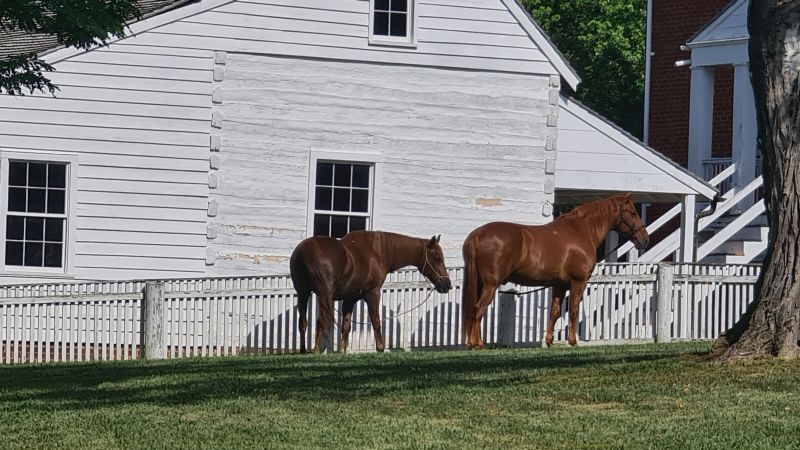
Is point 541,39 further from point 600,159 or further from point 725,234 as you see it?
point 725,234

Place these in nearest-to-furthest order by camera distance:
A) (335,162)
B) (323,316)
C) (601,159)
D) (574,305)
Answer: (323,316)
(574,305)
(335,162)
(601,159)

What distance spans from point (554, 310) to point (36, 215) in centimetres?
741

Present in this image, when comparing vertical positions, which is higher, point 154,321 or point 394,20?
point 394,20

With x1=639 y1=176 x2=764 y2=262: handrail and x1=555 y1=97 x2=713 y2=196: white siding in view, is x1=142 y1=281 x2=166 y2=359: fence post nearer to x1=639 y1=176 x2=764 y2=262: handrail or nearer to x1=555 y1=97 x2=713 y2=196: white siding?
x1=555 y1=97 x2=713 y2=196: white siding

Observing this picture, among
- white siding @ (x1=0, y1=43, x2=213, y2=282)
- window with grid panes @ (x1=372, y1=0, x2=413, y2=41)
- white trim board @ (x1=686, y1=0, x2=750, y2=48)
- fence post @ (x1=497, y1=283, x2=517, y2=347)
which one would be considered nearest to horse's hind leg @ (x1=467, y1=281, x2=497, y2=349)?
fence post @ (x1=497, y1=283, x2=517, y2=347)

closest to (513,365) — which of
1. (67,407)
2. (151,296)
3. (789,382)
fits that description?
(789,382)

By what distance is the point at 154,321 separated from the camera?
2216 centimetres

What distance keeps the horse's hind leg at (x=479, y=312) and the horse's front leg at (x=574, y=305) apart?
1.15 metres

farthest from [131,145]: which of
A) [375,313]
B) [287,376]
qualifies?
[287,376]

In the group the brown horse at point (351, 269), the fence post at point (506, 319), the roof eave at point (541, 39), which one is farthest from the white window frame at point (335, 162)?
the roof eave at point (541, 39)

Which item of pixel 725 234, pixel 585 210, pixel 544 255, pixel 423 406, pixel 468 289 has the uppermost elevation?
pixel 585 210

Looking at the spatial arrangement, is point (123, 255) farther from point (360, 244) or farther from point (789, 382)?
point (789, 382)

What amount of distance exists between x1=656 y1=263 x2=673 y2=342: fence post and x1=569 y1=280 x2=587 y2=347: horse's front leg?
1594 millimetres

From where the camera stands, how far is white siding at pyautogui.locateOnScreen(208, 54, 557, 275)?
24.9 meters
